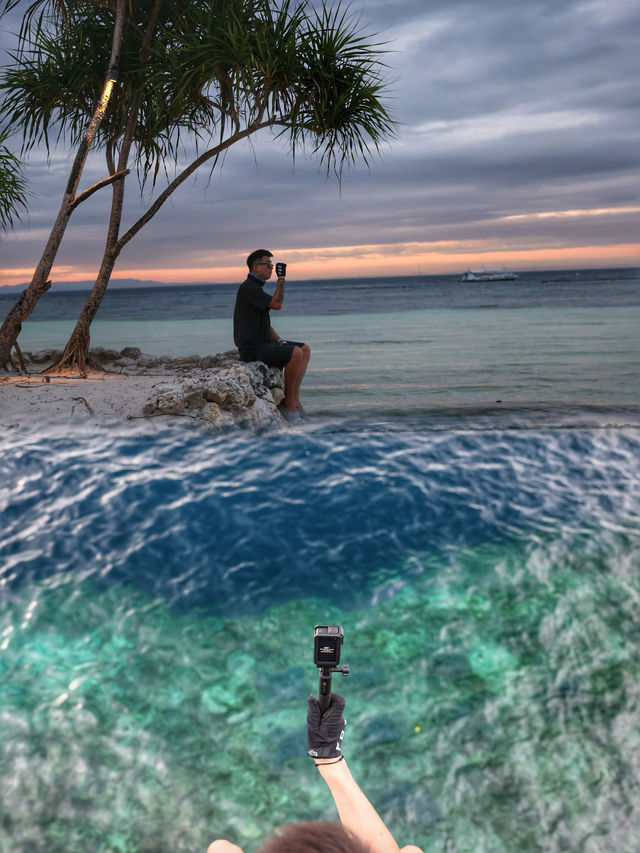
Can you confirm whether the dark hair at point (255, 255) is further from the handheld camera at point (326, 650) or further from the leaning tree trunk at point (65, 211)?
the handheld camera at point (326, 650)

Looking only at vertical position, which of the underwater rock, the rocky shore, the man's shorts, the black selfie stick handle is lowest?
Answer: the underwater rock

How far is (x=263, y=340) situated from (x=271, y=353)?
0.65 ft

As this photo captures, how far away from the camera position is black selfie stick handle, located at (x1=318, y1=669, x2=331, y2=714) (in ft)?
7.10

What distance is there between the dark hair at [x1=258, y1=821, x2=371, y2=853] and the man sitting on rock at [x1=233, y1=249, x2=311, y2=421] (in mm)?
5575

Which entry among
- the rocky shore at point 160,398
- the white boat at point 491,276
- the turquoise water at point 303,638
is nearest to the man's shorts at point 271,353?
the rocky shore at point 160,398

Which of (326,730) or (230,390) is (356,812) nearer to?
(326,730)

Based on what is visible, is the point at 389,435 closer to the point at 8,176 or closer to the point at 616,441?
the point at 616,441

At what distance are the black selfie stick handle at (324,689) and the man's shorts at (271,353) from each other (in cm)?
515

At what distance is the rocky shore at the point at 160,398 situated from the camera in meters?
6.20

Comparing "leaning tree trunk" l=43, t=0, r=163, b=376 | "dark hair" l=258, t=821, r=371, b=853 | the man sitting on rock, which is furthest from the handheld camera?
"leaning tree trunk" l=43, t=0, r=163, b=376

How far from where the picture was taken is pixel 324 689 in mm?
2180

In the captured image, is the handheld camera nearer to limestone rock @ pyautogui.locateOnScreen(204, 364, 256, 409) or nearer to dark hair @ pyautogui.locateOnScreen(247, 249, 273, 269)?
limestone rock @ pyautogui.locateOnScreen(204, 364, 256, 409)

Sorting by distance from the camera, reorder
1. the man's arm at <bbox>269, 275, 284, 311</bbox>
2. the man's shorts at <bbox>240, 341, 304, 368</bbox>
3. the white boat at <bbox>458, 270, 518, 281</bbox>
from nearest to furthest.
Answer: the man's arm at <bbox>269, 275, 284, 311</bbox> < the man's shorts at <bbox>240, 341, 304, 368</bbox> < the white boat at <bbox>458, 270, 518, 281</bbox>

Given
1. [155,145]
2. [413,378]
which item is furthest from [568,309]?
[155,145]
